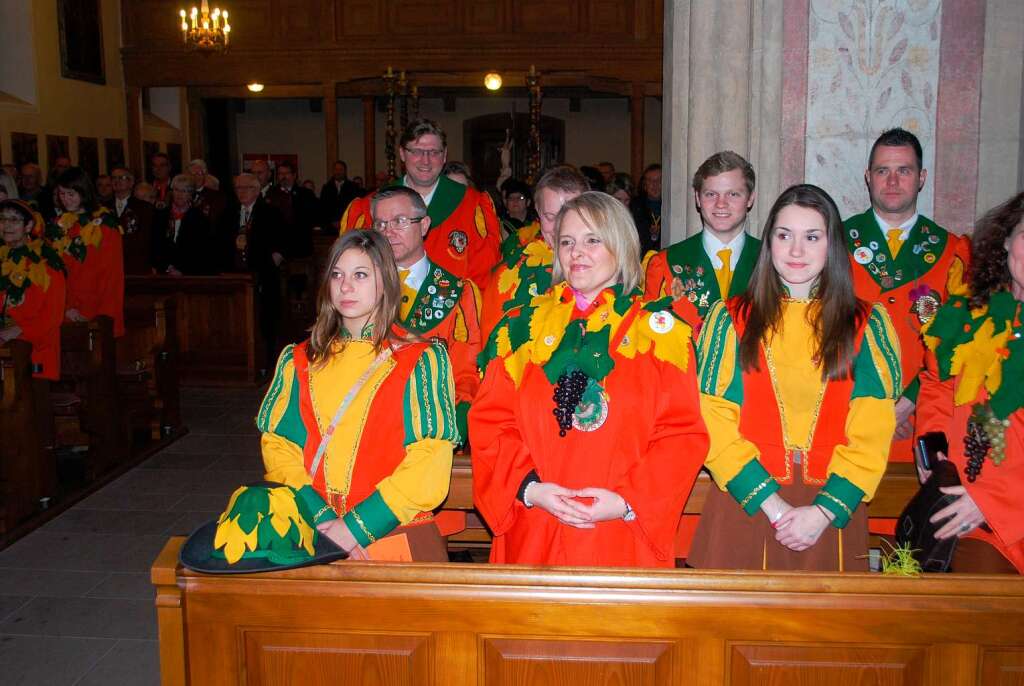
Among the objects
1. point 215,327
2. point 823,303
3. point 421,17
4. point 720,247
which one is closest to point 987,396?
point 823,303

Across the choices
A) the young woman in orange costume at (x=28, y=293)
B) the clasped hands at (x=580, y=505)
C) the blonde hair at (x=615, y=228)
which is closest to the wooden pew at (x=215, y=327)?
the young woman in orange costume at (x=28, y=293)

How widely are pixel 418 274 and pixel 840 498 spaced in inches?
71.2

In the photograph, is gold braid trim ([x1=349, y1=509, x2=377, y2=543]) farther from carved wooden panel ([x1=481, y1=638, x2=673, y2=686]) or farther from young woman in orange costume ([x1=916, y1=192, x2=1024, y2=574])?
young woman in orange costume ([x1=916, y1=192, x2=1024, y2=574])

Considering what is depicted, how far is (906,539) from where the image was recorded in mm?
2471

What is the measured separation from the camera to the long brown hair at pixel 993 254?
8.62 ft

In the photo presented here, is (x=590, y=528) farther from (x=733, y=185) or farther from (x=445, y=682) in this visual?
(x=733, y=185)

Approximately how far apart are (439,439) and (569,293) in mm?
522

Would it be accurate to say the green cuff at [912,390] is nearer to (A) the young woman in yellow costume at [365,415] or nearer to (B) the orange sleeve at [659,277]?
(B) the orange sleeve at [659,277]

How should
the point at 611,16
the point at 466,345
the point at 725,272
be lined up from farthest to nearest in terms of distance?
the point at 611,16, the point at 466,345, the point at 725,272

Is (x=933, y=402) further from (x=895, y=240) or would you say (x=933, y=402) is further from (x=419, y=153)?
(x=419, y=153)

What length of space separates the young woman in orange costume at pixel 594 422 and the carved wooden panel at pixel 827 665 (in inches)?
17.7

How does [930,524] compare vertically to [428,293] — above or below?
below

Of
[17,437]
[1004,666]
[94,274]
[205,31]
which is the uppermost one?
[205,31]

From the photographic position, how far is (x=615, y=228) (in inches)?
98.7
